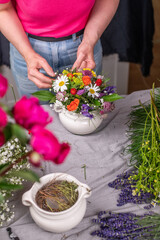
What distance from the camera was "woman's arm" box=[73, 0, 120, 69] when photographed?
1.27 metres

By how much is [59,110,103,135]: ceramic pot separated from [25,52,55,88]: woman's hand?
138mm

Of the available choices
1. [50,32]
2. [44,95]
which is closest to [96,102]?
[44,95]

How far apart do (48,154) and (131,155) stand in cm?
73

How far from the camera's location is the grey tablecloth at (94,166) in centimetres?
85

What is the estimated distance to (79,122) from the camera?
113cm

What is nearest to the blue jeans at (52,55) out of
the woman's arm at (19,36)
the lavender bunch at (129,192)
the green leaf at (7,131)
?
the woman's arm at (19,36)

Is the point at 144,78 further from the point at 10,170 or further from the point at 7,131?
the point at 7,131

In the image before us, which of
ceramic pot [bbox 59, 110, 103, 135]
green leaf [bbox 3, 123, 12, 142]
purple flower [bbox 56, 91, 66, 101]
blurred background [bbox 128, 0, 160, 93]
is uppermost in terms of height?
green leaf [bbox 3, 123, 12, 142]

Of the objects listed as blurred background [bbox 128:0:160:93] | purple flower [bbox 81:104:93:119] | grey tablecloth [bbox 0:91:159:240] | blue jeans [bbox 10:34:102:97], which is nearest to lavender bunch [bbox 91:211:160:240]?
grey tablecloth [bbox 0:91:159:240]

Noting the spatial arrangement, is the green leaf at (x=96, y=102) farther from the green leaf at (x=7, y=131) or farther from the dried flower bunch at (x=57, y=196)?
the green leaf at (x=7, y=131)

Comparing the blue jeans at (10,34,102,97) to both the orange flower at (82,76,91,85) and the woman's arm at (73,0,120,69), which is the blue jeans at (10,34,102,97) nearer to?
the woman's arm at (73,0,120,69)

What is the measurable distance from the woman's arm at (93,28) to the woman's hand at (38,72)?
0.13m

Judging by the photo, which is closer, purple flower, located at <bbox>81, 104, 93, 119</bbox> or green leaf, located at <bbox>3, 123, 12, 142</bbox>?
green leaf, located at <bbox>3, 123, 12, 142</bbox>

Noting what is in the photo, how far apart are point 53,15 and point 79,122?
1.52ft
